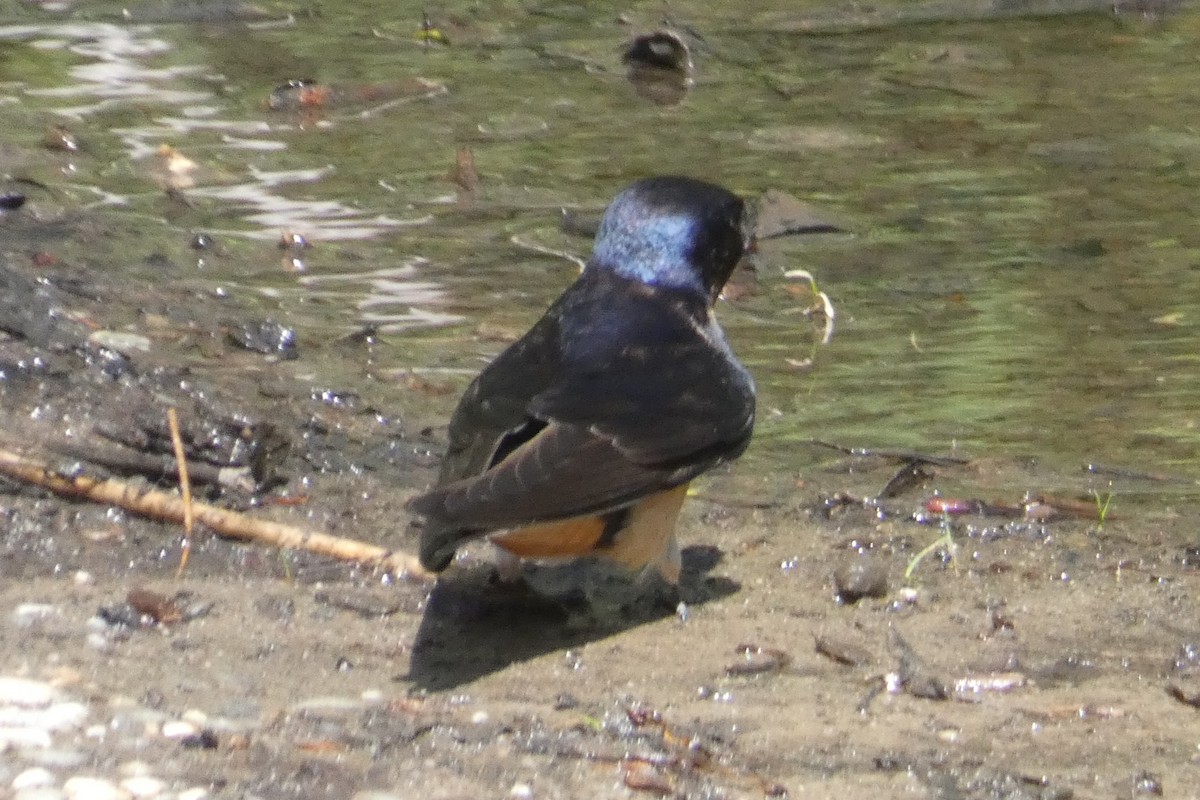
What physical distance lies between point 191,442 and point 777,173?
140 inches

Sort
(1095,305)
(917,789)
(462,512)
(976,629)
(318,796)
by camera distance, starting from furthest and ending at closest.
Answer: (1095,305) < (976,629) < (462,512) < (917,789) < (318,796)

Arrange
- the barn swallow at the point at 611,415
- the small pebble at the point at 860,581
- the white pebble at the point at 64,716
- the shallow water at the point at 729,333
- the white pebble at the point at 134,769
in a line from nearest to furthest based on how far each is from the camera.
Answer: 1. the white pebble at the point at 134,769
2. the white pebble at the point at 64,716
3. the shallow water at the point at 729,333
4. the barn swallow at the point at 611,415
5. the small pebble at the point at 860,581

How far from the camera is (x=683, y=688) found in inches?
130

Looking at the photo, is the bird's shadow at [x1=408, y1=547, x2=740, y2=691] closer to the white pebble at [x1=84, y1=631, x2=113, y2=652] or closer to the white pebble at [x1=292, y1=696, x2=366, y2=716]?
the white pebble at [x1=292, y1=696, x2=366, y2=716]

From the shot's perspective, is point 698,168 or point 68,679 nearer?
point 68,679

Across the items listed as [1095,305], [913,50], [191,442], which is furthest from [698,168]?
[191,442]

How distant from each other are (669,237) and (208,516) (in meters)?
1.18

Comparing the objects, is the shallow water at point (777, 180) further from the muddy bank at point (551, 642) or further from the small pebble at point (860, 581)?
the small pebble at point (860, 581)

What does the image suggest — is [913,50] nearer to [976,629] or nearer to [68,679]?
[976,629]

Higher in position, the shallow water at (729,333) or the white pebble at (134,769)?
the white pebble at (134,769)

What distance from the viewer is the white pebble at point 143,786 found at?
2.49 m

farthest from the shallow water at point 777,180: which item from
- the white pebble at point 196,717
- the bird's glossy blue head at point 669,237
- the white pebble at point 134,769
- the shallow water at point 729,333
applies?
the white pebble at point 134,769

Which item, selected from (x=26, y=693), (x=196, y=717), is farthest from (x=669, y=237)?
(x=26, y=693)

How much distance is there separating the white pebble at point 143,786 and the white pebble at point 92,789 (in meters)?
0.01
